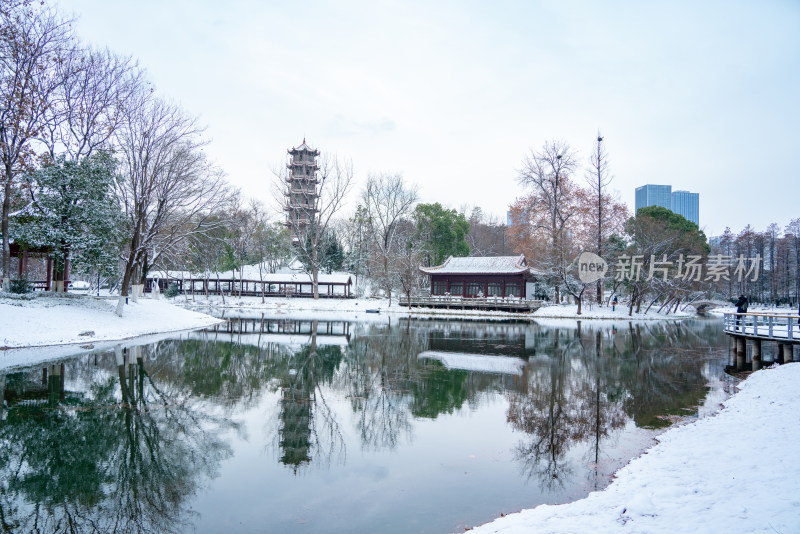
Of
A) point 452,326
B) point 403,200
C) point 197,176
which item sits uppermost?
point 403,200

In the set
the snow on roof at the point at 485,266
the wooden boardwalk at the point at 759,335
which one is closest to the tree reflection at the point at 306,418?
the wooden boardwalk at the point at 759,335

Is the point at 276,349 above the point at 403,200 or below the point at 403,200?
below

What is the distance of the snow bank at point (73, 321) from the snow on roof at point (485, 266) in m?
25.1

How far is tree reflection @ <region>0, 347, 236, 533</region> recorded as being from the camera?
5031 millimetres

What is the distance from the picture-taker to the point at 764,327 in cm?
1761

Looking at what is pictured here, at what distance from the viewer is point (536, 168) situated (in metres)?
41.8

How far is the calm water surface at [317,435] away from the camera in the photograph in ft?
17.5

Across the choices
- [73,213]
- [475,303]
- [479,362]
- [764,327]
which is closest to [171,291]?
[73,213]

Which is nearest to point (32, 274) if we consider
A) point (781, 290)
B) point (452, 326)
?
point (452, 326)

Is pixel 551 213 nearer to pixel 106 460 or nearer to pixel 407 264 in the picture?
pixel 407 264

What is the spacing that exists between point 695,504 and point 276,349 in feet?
48.6

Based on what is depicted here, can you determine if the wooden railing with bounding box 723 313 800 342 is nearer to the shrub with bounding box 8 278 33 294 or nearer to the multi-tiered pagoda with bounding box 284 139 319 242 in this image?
the shrub with bounding box 8 278 33 294

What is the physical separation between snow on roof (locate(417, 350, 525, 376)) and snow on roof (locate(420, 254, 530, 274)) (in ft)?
85.5

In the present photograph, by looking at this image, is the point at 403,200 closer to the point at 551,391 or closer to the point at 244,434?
the point at 551,391
